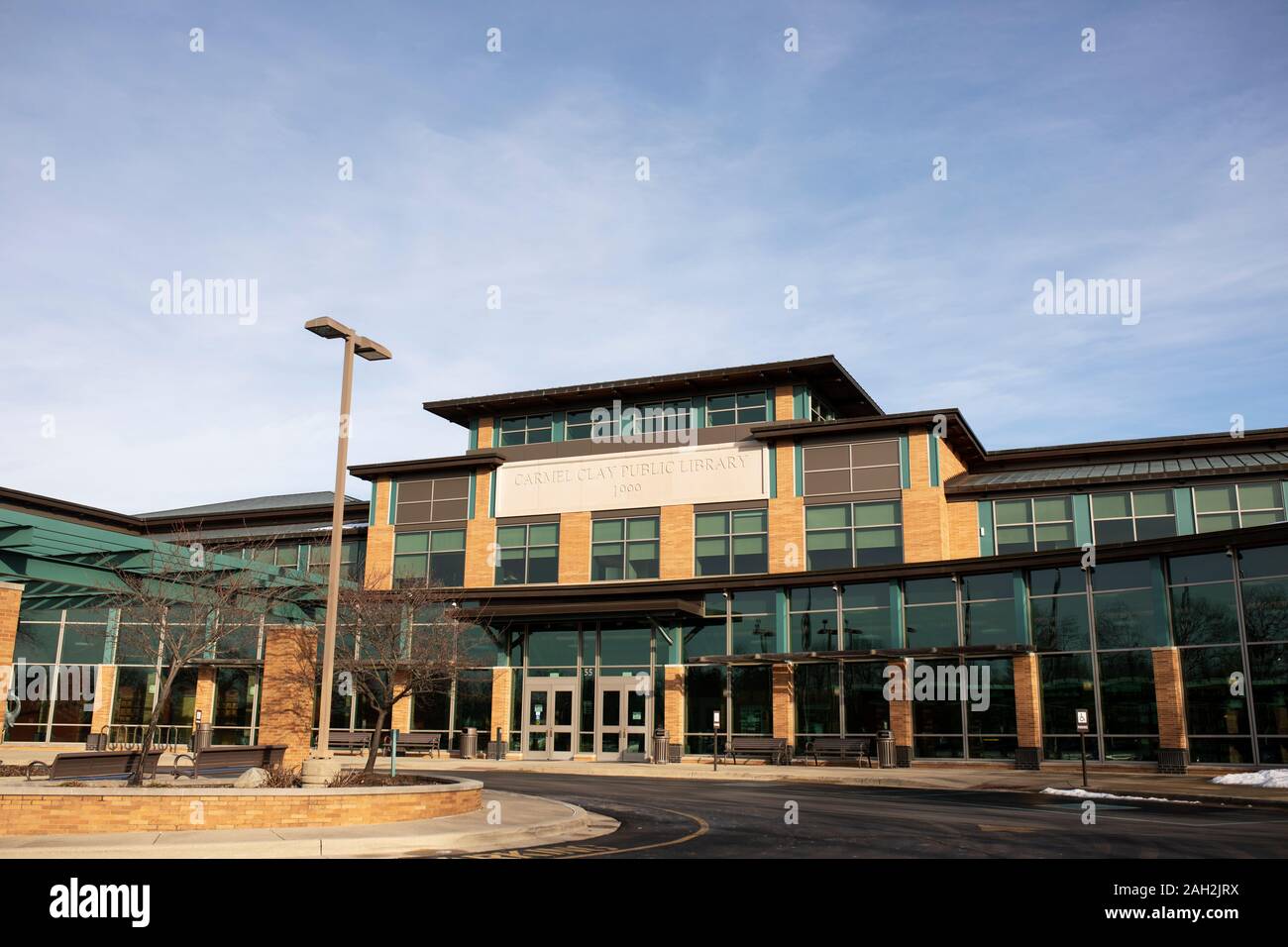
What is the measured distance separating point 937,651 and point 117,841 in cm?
2527

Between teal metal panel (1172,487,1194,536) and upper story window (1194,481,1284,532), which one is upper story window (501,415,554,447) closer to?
teal metal panel (1172,487,1194,536)

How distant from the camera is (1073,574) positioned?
109 feet

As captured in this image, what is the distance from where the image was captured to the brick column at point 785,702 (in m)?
36.2

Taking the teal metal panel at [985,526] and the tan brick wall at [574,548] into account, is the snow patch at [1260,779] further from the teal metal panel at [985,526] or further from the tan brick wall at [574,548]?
the tan brick wall at [574,548]

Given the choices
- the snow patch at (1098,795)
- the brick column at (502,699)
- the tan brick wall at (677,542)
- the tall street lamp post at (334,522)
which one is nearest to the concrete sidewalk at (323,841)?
the tall street lamp post at (334,522)

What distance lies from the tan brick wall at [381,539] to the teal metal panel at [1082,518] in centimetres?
2563

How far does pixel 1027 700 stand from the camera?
3269cm

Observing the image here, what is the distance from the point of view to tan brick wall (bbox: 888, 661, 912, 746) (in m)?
34.3

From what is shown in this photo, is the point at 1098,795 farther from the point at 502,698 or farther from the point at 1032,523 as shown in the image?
the point at 502,698

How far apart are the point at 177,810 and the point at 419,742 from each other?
84.8 feet

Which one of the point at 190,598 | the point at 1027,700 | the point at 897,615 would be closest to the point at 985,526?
the point at 897,615
